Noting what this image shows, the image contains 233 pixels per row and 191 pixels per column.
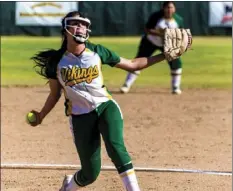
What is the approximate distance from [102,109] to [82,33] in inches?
25.3

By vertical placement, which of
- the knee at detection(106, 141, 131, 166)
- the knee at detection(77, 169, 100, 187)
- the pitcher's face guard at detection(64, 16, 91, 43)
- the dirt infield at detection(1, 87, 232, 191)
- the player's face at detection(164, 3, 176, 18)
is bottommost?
the dirt infield at detection(1, 87, 232, 191)

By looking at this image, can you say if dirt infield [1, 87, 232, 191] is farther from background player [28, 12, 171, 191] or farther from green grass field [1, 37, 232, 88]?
green grass field [1, 37, 232, 88]

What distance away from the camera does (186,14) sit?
26484 millimetres

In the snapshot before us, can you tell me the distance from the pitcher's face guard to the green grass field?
9.91 metres

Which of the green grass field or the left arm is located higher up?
the left arm

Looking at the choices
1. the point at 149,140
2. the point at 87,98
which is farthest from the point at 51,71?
the point at 149,140

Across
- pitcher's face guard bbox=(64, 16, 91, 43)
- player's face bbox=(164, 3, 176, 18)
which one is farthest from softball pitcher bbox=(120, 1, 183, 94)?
pitcher's face guard bbox=(64, 16, 91, 43)

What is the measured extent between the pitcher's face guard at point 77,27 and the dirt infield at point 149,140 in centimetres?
189

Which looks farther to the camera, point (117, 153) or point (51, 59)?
point (51, 59)

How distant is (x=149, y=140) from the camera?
372 inches

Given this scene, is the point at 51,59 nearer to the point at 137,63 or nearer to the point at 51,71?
the point at 51,71

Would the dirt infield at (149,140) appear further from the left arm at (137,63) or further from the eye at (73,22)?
the eye at (73,22)

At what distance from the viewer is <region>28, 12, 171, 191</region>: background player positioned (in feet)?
18.3

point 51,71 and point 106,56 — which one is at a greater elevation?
point 106,56
